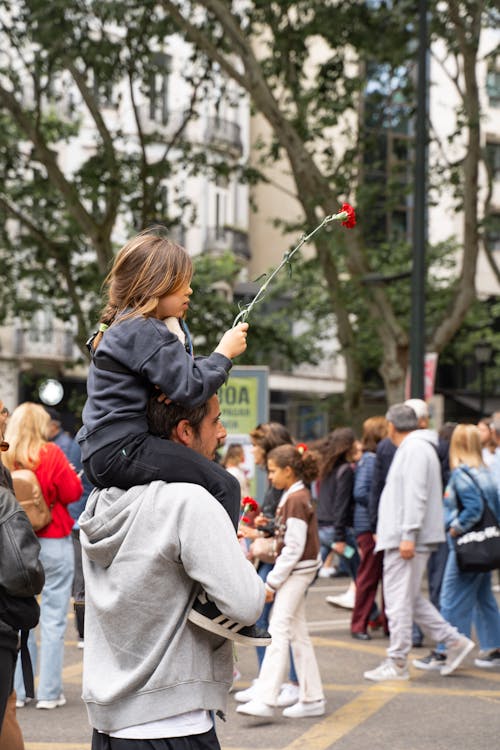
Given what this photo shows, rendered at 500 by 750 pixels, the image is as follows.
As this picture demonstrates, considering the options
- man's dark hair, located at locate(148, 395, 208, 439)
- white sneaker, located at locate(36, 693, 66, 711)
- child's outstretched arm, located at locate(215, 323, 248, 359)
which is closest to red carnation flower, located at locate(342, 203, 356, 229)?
child's outstretched arm, located at locate(215, 323, 248, 359)

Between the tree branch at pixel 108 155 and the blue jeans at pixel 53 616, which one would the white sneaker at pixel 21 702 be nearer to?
the blue jeans at pixel 53 616

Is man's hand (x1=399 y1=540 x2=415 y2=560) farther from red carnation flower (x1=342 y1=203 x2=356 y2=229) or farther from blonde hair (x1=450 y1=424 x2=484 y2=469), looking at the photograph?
red carnation flower (x1=342 y1=203 x2=356 y2=229)

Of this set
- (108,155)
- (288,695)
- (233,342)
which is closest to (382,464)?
(288,695)

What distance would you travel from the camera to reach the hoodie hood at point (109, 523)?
9.80 ft

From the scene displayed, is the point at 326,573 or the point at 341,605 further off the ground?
the point at 341,605

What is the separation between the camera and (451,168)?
64.7 ft

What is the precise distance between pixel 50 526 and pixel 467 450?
125 inches

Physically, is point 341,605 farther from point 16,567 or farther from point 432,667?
point 16,567

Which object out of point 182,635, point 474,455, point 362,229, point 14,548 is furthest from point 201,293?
point 182,635

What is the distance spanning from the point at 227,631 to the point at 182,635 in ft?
0.36

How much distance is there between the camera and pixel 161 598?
2975 mm

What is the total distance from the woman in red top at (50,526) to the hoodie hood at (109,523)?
452 cm

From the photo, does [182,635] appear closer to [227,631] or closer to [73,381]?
[227,631]

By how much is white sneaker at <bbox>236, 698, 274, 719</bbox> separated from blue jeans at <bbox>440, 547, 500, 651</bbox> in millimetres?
2270
